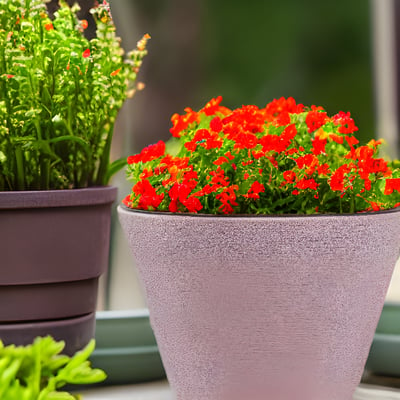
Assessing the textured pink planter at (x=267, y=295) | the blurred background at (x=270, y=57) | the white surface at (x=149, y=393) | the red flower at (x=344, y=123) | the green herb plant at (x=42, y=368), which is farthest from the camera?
the blurred background at (x=270, y=57)

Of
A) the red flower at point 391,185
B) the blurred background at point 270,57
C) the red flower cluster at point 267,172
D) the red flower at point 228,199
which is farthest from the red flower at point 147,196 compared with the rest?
the blurred background at point 270,57

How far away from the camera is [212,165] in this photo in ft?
3.43

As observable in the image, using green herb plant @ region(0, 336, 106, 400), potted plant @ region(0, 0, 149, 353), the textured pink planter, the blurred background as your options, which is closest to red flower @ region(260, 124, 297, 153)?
the textured pink planter

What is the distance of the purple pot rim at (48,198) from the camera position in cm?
109

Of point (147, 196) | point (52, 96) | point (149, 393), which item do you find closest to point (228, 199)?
point (147, 196)

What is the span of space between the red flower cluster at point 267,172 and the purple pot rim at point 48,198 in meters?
0.09

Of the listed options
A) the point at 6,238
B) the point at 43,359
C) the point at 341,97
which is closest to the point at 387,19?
the point at 341,97

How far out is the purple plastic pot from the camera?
110 cm

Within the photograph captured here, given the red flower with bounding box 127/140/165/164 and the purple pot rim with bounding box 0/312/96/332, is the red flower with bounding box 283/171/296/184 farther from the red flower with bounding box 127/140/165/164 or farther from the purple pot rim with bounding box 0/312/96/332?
the purple pot rim with bounding box 0/312/96/332

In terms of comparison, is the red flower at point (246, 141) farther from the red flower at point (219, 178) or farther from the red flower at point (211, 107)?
the red flower at point (211, 107)

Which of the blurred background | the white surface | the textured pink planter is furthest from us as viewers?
the blurred background

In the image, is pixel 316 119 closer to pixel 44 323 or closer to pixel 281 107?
pixel 281 107

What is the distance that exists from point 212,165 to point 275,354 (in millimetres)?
304

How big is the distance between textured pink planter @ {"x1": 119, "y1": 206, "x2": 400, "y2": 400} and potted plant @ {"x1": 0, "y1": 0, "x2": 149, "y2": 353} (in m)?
0.13
